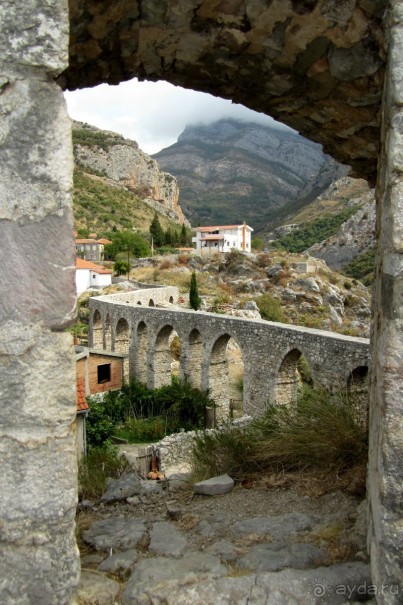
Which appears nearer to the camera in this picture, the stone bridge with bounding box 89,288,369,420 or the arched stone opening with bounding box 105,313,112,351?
the stone bridge with bounding box 89,288,369,420

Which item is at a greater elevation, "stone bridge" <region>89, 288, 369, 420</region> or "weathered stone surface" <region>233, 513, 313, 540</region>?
"weathered stone surface" <region>233, 513, 313, 540</region>

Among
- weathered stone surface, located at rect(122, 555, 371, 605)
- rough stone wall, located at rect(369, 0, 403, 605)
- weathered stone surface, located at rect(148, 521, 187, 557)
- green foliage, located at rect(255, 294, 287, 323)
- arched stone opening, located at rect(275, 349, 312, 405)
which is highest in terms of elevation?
rough stone wall, located at rect(369, 0, 403, 605)

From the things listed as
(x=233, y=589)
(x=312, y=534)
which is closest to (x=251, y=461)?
(x=312, y=534)

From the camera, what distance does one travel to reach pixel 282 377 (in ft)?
48.9

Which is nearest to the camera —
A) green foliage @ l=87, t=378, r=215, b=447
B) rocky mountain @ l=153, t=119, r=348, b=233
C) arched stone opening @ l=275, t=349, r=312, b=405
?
arched stone opening @ l=275, t=349, r=312, b=405

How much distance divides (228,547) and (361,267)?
5145 centimetres

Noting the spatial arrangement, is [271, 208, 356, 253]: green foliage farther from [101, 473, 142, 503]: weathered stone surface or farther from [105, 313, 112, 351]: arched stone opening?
[101, 473, 142, 503]: weathered stone surface

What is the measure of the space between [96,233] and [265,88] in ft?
203

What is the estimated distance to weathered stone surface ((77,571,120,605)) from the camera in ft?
6.64

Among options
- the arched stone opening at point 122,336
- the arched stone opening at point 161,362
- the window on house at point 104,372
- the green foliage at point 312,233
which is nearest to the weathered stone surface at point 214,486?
the window on house at point 104,372

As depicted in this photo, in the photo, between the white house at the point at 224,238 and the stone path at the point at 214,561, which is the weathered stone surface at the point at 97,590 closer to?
the stone path at the point at 214,561

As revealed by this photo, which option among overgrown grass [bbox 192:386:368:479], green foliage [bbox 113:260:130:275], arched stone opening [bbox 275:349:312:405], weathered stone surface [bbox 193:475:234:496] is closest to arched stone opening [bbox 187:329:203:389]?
arched stone opening [bbox 275:349:312:405]

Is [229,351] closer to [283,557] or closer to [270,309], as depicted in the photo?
[270,309]

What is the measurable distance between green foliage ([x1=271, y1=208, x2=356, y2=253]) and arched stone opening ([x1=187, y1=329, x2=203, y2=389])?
49.9 m
